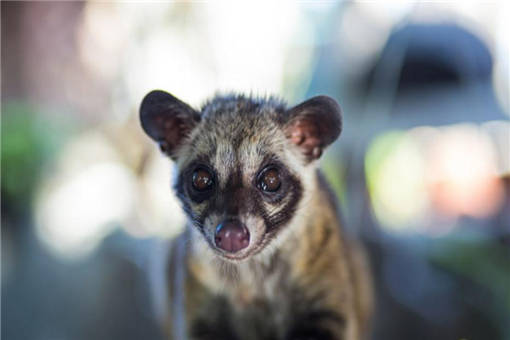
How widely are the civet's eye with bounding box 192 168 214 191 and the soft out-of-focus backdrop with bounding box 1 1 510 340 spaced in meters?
0.53

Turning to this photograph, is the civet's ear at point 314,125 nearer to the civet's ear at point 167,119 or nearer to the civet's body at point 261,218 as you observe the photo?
the civet's body at point 261,218

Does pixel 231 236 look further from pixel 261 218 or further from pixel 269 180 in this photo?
pixel 269 180

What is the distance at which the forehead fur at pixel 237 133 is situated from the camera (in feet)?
6.29

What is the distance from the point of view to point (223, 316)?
7.00 ft

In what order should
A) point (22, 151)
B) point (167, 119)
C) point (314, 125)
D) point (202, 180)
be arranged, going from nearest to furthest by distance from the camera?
point (202, 180)
point (314, 125)
point (167, 119)
point (22, 151)

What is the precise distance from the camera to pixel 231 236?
63.7 inches

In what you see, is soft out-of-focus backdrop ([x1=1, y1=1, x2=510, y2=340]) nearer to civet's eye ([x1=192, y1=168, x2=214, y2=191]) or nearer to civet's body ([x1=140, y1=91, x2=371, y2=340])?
civet's body ([x1=140, y1=91, x2=371, y2=340])

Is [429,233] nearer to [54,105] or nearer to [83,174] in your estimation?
[83,174]

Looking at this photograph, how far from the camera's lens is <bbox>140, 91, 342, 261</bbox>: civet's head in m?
1.76

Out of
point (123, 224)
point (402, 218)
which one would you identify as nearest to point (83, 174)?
point (123, 224)

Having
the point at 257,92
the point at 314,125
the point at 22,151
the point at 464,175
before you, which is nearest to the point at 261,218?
the point at 314,125

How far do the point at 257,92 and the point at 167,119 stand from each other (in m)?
0.44

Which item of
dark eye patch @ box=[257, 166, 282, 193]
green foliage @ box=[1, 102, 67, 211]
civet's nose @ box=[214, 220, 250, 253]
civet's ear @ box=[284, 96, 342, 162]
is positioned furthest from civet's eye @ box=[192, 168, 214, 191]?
green foliage @ box=[1, 102, 67, 211]

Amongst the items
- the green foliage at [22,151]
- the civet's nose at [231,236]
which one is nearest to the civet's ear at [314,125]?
the civet's nose at [231,236]
